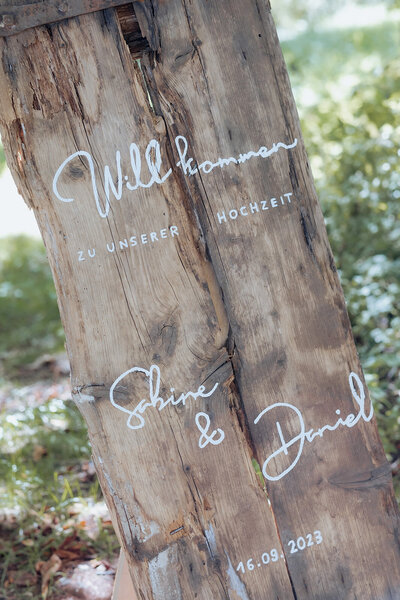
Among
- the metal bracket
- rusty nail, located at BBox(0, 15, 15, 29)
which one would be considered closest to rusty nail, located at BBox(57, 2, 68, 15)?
the metal bracket

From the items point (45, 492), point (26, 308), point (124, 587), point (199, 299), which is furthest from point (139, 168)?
point (26, 308)

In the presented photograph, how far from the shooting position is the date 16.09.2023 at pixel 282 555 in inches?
70.6

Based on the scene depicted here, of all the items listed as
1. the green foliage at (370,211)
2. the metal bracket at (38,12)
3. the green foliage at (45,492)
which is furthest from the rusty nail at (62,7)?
the green foliage at (370,211)

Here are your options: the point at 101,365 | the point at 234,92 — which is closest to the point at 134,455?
the point at 101,365

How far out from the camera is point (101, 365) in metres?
1.70

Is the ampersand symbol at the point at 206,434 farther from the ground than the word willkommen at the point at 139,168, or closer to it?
closer to it

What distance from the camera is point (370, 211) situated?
4168mm

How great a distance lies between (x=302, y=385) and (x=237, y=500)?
377mm

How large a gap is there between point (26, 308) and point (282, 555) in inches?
183

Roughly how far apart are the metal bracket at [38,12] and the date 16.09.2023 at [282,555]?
1.55m

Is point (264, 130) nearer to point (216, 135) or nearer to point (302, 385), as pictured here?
point (216, 135)

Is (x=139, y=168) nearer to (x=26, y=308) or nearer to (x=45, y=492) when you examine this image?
(x=45, y=492)

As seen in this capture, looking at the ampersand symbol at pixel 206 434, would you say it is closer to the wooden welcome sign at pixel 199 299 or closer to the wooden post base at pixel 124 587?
the wooden welcome sign at pixel 199 299

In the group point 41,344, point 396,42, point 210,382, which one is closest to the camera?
point 210,382
